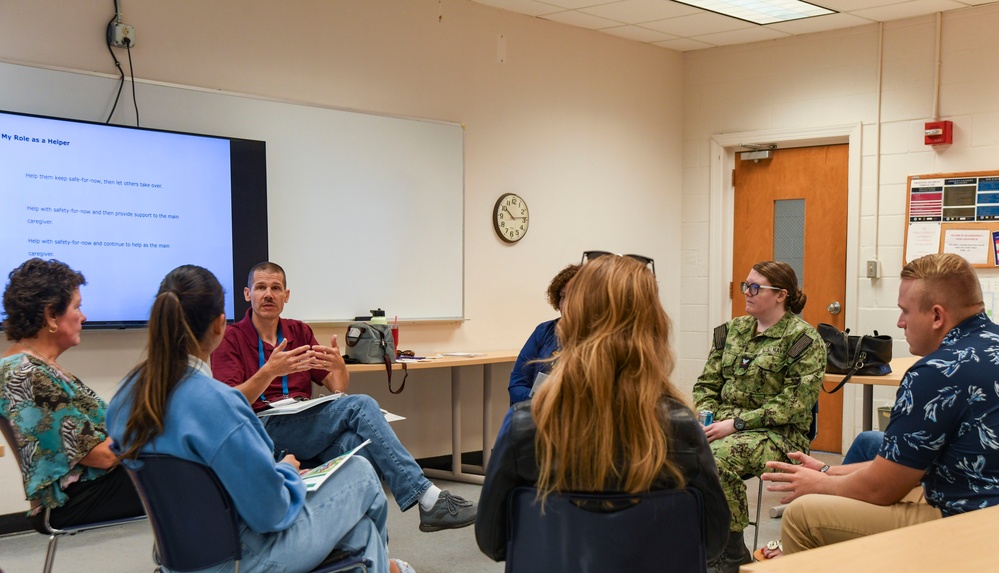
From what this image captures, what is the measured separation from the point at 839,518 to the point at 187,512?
1.71 metres

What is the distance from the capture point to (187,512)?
208 cm

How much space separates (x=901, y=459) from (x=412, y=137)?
366 centimetres

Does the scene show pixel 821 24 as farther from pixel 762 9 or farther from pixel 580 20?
pixel 580 20

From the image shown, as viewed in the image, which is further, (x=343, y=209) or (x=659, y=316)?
(x=343, y=209)

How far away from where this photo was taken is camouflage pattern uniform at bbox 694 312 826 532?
3424mm

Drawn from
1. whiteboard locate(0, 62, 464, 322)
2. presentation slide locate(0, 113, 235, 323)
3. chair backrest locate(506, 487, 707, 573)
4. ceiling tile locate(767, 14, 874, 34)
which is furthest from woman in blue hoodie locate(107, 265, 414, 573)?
ceiling tile locate(767, 14, 874, 34)

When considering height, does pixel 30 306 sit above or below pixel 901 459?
above

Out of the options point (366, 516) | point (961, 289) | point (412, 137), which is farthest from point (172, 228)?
point (961, 289)

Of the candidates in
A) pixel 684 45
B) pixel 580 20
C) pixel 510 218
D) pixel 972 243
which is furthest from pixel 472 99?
pixel 972 243

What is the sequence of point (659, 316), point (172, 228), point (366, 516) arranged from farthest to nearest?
point (172, 228)
point (366, 516)
point (659, 316)

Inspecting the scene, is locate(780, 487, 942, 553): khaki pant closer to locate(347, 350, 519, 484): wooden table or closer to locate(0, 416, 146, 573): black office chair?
locate(0, 416, 146, 573): black office chair

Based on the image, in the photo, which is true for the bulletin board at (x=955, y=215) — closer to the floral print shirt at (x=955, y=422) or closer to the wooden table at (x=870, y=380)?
the wooden table at (x=870, y=380)

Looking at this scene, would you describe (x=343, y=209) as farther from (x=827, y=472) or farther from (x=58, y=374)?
(x=827, y=472)

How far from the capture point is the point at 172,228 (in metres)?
4.32
